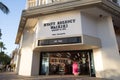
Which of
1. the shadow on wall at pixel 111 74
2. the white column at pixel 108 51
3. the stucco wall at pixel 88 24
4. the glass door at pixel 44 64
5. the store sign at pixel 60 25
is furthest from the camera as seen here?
the glass door at pixel 44 64

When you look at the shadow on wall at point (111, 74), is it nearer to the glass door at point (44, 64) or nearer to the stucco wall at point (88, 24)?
the stucco wall at point (88, 24)

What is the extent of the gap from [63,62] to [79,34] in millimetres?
5336

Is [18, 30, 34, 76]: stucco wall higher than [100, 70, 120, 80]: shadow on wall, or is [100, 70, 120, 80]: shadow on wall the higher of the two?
[18, 30, 34, 76]: stucco wall

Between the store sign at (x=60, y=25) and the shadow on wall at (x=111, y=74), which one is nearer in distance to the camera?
the shadow on wall at (x=111, y=74)

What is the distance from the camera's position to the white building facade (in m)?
12.1

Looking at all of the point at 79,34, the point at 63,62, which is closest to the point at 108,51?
the point at 79,34

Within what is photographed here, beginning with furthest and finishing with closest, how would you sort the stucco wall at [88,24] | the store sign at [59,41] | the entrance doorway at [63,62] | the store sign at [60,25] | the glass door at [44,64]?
1. the glass door at [44,64]
2. the entrance doorway at [63,62]
3. the store sign at [60,25]
4. the stucco wall at [88,24]
5. the store sign at [59,41]

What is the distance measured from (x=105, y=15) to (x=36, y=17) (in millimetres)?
6949

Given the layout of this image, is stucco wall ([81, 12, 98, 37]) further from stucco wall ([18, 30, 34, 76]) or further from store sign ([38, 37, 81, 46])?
stucco wall ([18, 30, 34, 76])

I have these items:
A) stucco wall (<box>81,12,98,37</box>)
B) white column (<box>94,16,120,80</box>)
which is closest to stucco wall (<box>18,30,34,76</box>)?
stucco wall (<box>81,12,98,37</box>)

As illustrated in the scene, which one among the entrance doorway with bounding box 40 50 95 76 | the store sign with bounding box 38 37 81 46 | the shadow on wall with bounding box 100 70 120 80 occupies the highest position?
the store sign with bounding box 38 37 81 46

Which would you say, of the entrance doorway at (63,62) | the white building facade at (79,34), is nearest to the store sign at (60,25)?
the white building facade at (79,34)

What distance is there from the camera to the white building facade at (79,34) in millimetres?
12094

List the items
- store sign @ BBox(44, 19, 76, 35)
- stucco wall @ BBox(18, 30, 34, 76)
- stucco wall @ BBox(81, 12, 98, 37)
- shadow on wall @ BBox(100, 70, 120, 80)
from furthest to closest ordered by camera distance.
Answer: stucco wall @ BBox(18, 30, 34, 76), store sign @ BBox(44, 19, 76, 35), stucco wall @ BBox(81, 12, 98, 37), shadow on wall @ BBox(100, 70, 120, 80)
